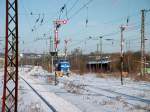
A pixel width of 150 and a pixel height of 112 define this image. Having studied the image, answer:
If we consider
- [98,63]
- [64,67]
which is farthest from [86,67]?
[64,67]

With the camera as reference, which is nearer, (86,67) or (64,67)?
(64,67)

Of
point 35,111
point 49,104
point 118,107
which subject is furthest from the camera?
point 49,104

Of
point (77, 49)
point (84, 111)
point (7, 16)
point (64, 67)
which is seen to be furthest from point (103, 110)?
point (77, 49)

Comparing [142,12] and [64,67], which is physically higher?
[142,12]

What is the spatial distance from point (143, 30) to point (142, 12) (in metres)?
3.37

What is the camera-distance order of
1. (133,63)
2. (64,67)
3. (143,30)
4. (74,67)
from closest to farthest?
1. (143,30)
2. (64,67)
3. (133,63)
4. (74,67)

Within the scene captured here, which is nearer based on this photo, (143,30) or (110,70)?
(143,30)

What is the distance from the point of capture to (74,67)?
10481 cm

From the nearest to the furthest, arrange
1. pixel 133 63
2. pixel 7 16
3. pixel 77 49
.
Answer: pixel 7 16
pixel 133 63
pixel 77 49

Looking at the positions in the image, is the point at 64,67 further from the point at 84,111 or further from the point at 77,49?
the point at 77,49

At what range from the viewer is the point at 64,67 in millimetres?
69062

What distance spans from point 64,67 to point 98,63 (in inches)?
920

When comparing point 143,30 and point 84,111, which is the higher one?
A: point 143,30

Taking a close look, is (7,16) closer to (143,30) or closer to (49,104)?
(49,104)
